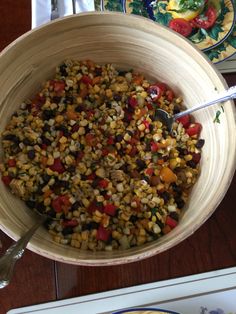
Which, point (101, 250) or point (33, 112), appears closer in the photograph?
point (101, 250)

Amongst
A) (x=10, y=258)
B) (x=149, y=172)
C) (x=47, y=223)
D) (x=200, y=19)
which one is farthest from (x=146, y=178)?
(x=200, y=19)

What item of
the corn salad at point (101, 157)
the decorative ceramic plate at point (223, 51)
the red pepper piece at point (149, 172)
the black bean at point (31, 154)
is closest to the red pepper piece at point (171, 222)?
the corn salad at point (101, 157)

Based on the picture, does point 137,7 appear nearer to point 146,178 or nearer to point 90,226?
point 146,178

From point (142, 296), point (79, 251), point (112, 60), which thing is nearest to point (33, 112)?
point (112, 60)

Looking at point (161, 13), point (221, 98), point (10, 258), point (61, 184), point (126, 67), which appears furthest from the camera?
point (161, 13)

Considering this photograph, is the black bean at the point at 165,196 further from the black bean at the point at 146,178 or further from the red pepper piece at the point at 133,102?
the red pepper piece at the point at 133,102

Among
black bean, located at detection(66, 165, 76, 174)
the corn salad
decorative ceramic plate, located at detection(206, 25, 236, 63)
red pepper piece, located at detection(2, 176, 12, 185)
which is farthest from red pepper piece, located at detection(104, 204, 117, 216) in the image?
decorative ceramic plate, located at detection(206, 25, 236, 63)

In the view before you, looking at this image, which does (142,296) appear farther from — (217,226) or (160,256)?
(217,226)
